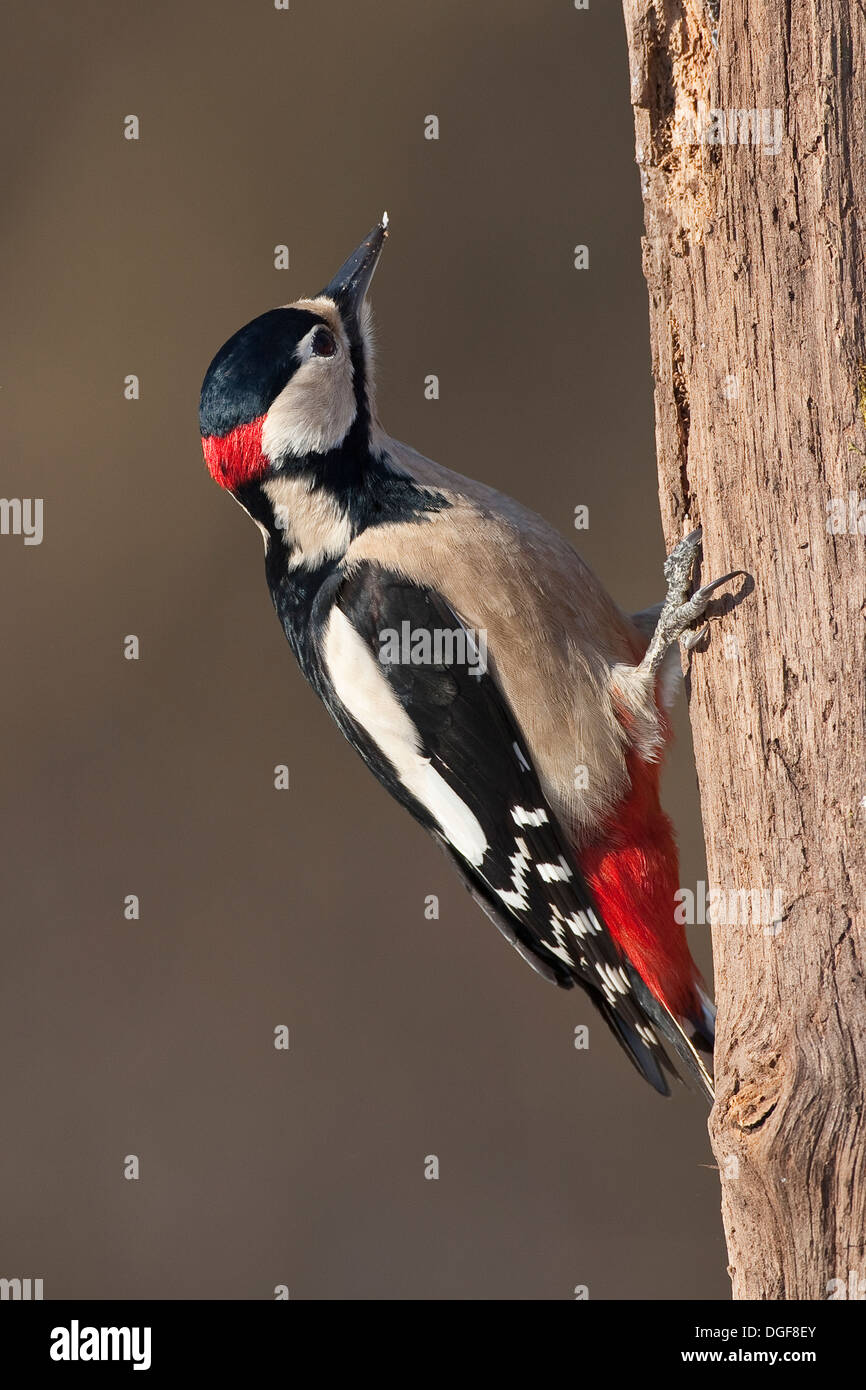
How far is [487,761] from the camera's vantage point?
1732 millimetres

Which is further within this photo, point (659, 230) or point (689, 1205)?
point (689, 1205)

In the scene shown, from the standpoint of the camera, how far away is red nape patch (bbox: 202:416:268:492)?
5.73ft

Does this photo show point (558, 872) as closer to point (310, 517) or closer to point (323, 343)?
point (310, 517)

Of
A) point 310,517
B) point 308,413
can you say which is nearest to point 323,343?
point 308,413

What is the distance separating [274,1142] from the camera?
11.1ft

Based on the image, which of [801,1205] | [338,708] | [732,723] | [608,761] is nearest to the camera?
[801,1205]

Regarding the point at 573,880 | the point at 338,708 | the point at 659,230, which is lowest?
the point at 573,880

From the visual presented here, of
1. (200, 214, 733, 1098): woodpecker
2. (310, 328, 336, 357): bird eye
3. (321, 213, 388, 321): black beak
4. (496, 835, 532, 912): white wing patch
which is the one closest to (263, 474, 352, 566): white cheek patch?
(200, 214, 733, 1098): woodpecker

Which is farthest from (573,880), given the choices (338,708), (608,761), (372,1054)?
(372,1054)

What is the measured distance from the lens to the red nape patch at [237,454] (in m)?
1.75

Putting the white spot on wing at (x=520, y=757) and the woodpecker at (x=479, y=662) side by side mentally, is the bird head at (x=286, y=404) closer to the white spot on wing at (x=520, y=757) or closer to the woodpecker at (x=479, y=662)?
the woodpecker at (x=479, y=662)

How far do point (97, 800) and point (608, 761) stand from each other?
6.93ft

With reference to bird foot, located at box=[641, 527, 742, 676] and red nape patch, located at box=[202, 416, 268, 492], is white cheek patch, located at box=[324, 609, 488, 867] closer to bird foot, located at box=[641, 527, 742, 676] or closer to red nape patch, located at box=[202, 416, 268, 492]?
red nape patch, located at box=[202, 416, 268, 492]

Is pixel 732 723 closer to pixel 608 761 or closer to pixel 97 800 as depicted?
pixel 608 761
